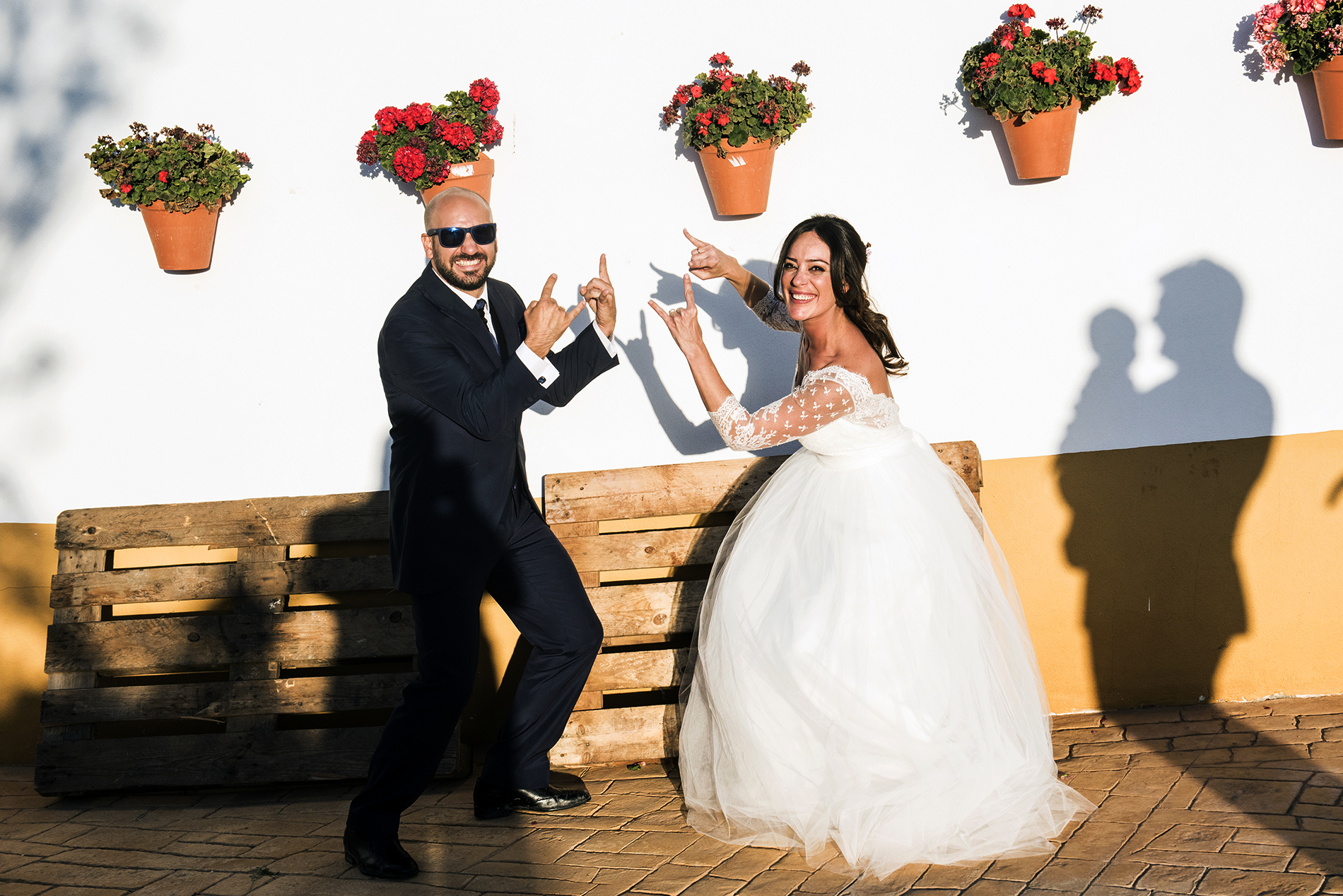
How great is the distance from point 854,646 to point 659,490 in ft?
4.65

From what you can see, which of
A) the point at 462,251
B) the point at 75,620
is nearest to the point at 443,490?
the point at 462,251

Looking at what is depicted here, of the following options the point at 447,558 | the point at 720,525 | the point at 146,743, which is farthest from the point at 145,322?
the point at 720,525

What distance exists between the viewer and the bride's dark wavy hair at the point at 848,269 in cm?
380

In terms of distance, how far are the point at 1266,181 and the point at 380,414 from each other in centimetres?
413

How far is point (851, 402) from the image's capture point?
3.60 m

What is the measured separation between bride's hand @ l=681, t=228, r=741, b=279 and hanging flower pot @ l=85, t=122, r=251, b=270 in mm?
2177

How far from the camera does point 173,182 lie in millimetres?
4465

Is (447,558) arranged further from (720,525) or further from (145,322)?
(145,322)

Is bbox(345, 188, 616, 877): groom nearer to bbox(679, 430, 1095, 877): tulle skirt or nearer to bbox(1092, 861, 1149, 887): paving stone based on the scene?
bbox(679, 430, 1095, 877): tulle skirt

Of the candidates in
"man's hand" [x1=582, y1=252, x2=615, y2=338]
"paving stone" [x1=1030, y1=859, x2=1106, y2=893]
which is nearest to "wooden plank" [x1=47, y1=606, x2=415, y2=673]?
"man's hand" [x1=582, y1=252, x2=615, y2=338]

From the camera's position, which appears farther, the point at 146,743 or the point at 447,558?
the point at 146,743

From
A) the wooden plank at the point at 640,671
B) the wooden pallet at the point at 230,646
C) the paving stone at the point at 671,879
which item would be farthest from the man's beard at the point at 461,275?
the paving stone at the point at 671,879

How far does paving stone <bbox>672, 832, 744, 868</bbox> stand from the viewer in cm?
347

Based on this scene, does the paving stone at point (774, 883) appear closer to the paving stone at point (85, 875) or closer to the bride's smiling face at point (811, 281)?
the paving stone at point (85, 875)
